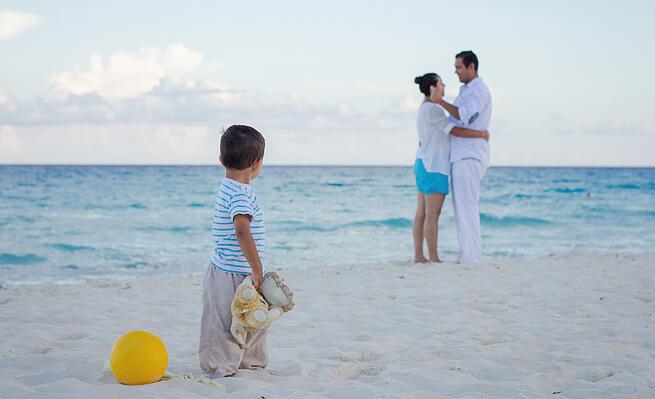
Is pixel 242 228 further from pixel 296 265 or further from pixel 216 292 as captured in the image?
pixel 296 265

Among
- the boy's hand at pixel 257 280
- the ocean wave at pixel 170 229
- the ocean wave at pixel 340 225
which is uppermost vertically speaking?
the boy's hand at pixel 257 280

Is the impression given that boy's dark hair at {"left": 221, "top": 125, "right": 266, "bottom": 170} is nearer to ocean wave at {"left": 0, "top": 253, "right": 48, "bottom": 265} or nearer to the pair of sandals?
the pair of sandals

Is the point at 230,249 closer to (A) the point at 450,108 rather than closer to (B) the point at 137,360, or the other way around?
(B) the point at 137,360

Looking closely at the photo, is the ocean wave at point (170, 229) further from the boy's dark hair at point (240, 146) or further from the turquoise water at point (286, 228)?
the boy's dark hair at point (240, 146)

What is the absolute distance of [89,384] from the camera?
3047 millimetres

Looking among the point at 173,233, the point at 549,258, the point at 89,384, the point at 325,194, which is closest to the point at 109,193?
the point at 325,194

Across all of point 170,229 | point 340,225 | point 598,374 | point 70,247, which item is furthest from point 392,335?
point 340,225

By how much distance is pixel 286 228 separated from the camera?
16891 mm

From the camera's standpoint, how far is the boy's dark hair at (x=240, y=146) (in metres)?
3.13

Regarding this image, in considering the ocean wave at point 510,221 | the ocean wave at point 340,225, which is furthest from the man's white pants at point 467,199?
the ocean wave at point 510,221

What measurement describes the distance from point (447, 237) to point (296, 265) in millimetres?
5047

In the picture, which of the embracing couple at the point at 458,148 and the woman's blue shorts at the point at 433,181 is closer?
the embracing couple at the point at 458,148

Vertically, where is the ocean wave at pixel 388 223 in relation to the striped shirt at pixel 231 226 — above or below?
below

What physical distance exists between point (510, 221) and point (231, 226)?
17257 millimetres
